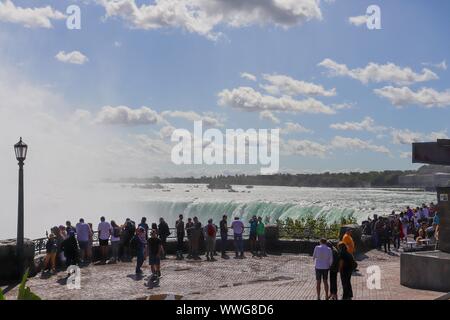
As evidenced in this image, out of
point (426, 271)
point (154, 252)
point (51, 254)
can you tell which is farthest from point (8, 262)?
point (426, 271)

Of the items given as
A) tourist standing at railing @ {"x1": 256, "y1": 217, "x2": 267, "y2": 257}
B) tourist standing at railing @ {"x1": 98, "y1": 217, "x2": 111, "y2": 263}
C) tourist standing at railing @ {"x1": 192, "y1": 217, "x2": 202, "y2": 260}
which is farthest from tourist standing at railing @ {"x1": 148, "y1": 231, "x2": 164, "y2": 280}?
tourist standing at railing @ {"x1": 256, "y1": 217, "x2": 267, "y2": 257}

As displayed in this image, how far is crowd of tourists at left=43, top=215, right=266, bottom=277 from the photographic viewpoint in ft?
51.6

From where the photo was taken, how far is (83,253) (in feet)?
57.3

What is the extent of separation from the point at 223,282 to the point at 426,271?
4.71 meters

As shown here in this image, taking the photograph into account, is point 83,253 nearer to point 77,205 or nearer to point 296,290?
point 296,290

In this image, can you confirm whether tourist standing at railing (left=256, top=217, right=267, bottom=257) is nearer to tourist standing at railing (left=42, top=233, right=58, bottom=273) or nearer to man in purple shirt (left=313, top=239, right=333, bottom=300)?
tourist standing at railing (left=42, top=233, right=58, bottom=273)

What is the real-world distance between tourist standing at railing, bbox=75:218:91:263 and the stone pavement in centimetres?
73

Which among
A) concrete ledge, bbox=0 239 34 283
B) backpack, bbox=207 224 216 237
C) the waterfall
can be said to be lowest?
the waterfall

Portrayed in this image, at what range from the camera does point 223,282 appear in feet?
47.5

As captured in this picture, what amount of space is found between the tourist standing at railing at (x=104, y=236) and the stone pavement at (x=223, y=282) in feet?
2.71

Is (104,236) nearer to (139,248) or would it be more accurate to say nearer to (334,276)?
(139,248)

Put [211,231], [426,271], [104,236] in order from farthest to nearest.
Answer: [211,231] < [104,236] < [426,271]

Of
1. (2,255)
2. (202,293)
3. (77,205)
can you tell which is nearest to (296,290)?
(202,293)
